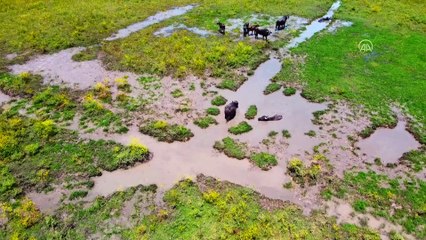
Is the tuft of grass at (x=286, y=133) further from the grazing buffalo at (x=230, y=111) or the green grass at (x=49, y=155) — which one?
the green grass at (x=49, y=155)

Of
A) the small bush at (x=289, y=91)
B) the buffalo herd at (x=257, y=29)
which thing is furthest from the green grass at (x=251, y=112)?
the buffalo herd at (x=257, y=29)

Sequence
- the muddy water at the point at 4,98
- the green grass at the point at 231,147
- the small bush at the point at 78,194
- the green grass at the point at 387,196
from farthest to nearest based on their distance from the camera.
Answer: the muddy water at the point at 4,98
the green grass at the point at 231,147
the small bush at the point at 78,194
the green grass at the point at 387,196

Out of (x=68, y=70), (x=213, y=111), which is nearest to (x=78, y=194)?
(x=213, y=111)

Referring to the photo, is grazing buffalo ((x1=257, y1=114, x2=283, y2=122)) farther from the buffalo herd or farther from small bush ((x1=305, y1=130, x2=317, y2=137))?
the buffalo herd

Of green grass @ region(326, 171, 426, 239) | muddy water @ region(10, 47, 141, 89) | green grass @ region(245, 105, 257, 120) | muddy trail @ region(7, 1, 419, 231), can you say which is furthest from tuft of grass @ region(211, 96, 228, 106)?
green grass @ region(326, 171, 426, 239)

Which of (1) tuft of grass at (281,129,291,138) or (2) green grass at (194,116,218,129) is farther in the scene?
(2) green grass at (194,116,218,129)

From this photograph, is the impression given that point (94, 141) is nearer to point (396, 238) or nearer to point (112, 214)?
point (112, 214)
